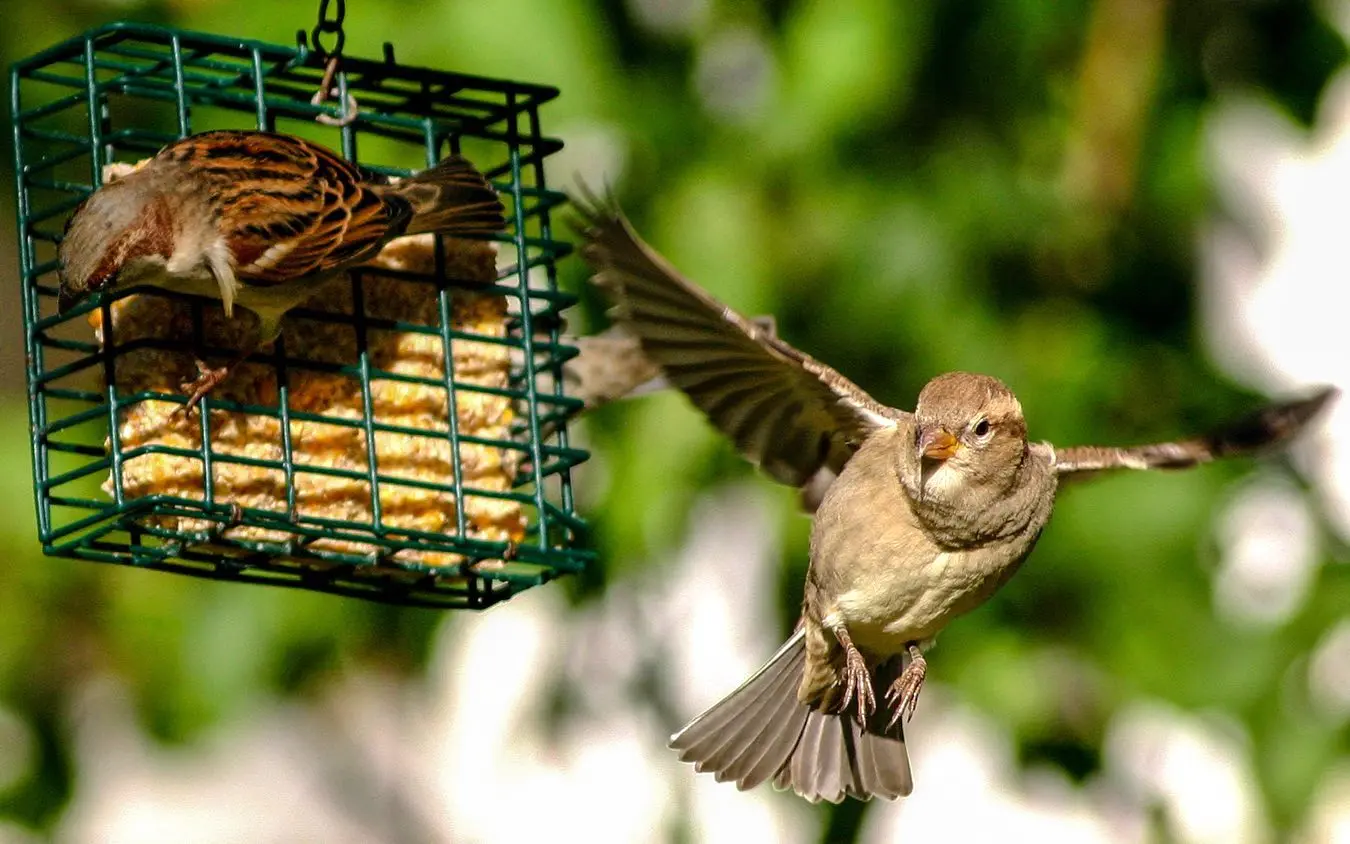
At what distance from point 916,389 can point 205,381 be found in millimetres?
2251

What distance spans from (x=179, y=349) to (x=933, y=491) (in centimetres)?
176

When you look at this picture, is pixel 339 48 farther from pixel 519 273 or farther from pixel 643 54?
pixel 643 54

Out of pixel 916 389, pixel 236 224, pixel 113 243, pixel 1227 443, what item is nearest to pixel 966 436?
pixel 1227 443

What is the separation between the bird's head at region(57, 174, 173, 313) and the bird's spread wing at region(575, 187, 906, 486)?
0.90 meters

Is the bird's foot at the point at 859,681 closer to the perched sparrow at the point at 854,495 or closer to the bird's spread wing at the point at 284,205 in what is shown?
the perched sparrow at the point at 854,495

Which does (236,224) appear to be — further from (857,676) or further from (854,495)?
(857,676)

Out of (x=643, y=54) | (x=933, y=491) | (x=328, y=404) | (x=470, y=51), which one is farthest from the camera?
(x=643, y=54)

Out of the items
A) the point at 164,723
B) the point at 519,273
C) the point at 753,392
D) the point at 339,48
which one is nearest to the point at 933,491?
the point at 753,392

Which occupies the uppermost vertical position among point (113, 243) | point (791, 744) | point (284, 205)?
point (284, 205)

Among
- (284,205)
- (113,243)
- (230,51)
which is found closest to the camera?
(113,243)

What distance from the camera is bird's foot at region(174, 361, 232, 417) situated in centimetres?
467

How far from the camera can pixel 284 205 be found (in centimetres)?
463

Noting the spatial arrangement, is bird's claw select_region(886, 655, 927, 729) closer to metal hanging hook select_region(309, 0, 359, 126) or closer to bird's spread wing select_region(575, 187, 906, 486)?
bird's spread wing select_region(575, 187, 906, 486)

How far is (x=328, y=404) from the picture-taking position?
5.05 metres
